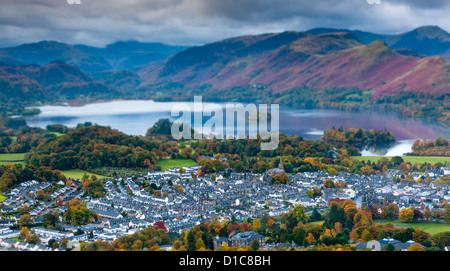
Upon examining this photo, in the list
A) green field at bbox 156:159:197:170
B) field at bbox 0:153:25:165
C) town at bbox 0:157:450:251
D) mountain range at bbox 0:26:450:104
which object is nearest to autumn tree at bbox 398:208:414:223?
town at bbox 0:157:450:251

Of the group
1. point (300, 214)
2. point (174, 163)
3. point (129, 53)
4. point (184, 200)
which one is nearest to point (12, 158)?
point (174, 163)

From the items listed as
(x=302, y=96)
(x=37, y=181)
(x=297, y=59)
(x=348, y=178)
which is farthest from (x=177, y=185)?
(x=297, y=59)

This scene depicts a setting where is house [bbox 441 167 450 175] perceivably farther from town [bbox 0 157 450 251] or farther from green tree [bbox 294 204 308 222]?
green tree [bbox 294 204 308 222]

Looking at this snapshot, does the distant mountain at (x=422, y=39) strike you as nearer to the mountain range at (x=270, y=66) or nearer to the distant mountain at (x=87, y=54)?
the mountain range at (x=270, y=66)

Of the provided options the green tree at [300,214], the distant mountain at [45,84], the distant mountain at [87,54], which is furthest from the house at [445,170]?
the distant mountain at [87,54]
